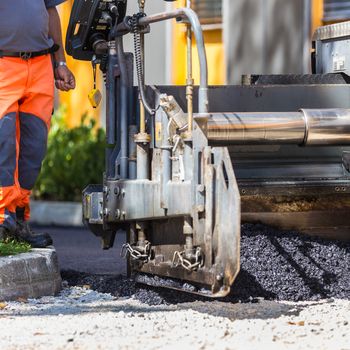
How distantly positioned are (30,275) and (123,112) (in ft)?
3.35

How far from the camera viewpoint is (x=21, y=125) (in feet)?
22.8

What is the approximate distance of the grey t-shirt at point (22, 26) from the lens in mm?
6762

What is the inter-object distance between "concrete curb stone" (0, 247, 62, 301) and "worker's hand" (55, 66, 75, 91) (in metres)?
1.12

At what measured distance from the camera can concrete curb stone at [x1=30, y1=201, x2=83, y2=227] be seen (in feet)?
40.0

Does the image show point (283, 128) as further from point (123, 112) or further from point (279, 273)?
point (123, 112)

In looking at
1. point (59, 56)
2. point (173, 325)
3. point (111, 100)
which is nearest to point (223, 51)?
point (59, 56)

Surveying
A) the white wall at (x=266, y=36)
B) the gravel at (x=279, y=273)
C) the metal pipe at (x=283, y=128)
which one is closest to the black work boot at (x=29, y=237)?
the gravel at (x=279, y=273)

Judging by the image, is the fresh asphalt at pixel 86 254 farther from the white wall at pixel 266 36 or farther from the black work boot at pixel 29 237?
the white wall at pixel 266 36

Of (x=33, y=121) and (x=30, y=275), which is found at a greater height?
(x=33, y=121)

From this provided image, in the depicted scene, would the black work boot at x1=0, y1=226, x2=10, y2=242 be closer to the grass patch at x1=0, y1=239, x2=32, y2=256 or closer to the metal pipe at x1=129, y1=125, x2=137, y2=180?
the grass patch at x1=0, y1=239, x2=32, y2=256

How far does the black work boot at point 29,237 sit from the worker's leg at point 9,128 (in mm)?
170

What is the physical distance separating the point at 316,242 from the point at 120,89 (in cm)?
141

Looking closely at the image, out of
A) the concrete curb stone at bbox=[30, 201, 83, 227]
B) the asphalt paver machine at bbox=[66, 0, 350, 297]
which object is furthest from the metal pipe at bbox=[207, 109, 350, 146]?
the concrete curb stone at bbox=[30, 201, 83, 227]

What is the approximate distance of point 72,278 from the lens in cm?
719
